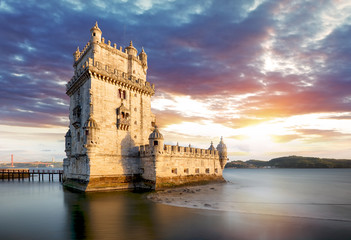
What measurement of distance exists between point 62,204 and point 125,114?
1446 cm

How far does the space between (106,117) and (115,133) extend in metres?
2.74

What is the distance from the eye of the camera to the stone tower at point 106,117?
2770cm

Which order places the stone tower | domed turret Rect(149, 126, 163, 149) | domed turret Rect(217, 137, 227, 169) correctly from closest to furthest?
the stone tower → domed turret Rect(149, 126, 163, 149) → domed turret Rect(217, 137, 227, 169)

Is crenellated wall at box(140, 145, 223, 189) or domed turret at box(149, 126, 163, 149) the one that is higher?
domed turret at box(149, 126, 163, 149)

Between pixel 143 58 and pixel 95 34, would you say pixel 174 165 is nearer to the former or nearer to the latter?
pixel 143 58

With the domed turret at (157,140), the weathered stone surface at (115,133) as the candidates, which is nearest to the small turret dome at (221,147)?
the weathered stone surface at (115,133)

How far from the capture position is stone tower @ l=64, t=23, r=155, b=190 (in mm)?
27703

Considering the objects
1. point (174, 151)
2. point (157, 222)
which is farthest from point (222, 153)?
point (157, 222)

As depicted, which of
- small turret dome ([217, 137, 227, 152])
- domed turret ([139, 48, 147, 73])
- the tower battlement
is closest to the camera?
the tower battlement

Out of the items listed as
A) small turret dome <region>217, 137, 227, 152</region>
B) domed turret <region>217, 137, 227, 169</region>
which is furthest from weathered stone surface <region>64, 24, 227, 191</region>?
small turret dome <region>217, 137, 227, 152</region>

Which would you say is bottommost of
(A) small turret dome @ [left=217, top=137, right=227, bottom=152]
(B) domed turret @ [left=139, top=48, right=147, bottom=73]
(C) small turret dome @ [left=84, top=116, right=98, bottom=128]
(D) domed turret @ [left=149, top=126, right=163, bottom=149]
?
(A) small turret dome @ [left=217, top=137, right=227, bottom=152]

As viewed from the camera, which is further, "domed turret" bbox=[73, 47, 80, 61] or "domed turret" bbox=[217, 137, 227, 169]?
"domed turret" bbox=[217, 137, 227, 169]

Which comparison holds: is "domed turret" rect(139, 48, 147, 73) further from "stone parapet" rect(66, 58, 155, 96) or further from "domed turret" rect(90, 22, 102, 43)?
"domed turret" rect(90, 22, 102, 43)

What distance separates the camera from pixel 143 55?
3794 centimetres
